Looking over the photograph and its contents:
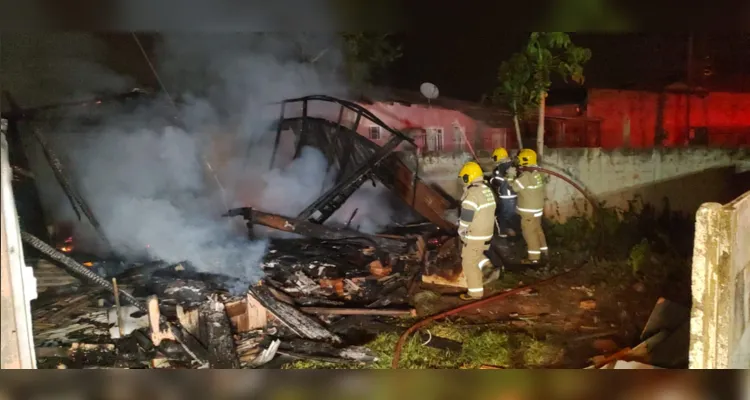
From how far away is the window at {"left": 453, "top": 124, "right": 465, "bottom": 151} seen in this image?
21.3 ft

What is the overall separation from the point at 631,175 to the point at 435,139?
237cm

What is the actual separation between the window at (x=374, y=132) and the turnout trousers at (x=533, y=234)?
1941mm

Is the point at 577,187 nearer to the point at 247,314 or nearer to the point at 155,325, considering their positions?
the point at 247,314

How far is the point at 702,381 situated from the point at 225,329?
3.53m

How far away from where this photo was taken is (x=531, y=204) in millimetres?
6016

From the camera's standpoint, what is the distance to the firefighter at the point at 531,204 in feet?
19.7

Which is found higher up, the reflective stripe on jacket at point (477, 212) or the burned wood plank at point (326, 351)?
the reflective stripe on jacket at point (477, 212)

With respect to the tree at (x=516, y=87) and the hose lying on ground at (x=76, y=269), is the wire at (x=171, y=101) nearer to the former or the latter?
the hose lying on ground at (x=76, y=269)

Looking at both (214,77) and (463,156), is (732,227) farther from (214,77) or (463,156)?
(214,77)

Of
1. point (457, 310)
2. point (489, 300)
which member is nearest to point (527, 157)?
point (489, 300)

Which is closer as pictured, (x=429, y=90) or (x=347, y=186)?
(x=429, y=90)

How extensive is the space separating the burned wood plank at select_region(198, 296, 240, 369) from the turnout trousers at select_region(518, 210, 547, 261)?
343 cm

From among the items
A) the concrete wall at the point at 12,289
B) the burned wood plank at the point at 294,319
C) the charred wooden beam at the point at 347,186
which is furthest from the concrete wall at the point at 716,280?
the charred wooden beam at the point at 347,186

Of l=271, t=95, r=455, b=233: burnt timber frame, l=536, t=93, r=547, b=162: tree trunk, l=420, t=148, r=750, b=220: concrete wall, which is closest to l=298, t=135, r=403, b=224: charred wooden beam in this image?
l=271, t=95, r=455, b=233: burnt timber frame
